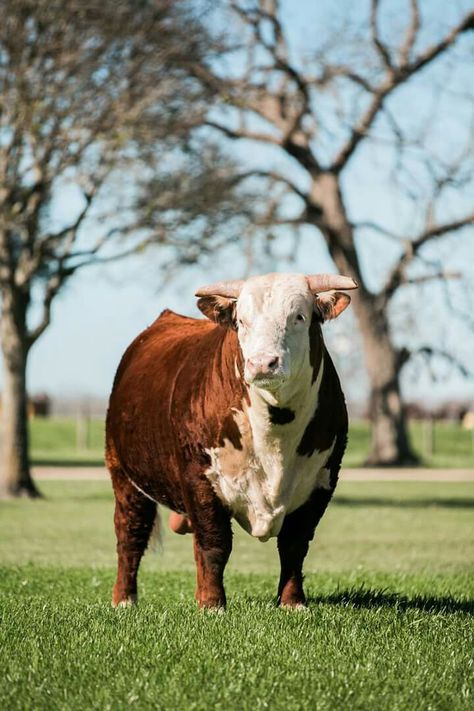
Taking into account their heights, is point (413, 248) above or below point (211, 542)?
above

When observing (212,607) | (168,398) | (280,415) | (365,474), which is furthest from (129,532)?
(365,474)

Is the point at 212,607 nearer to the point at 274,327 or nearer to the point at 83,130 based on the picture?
Answer: the point at 274,327

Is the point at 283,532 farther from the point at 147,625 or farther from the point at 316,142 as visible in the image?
the point at 316,142

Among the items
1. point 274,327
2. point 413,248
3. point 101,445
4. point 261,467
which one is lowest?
point 101,445

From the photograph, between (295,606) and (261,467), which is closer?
(261,467)

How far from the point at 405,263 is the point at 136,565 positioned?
90.6ft

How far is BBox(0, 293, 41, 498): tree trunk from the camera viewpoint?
2347 cm

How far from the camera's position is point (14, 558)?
1478cm

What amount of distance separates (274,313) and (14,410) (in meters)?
17.6

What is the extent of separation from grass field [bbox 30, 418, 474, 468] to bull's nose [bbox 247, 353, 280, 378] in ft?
108

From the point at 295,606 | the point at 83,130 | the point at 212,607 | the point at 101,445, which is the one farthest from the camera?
the point at 101,445

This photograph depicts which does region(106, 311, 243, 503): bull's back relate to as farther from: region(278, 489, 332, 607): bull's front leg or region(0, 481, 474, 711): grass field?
region(0, 481, 474, 711): grass field

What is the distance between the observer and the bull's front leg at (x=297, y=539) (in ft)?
23.6

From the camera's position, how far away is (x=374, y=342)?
36.8 meters
